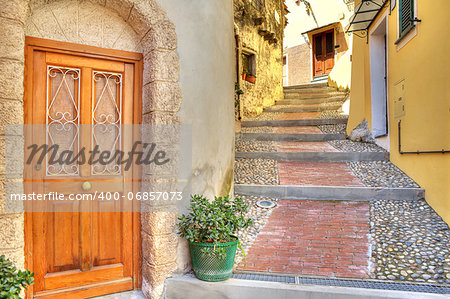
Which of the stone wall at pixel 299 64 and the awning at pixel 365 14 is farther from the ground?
the stone wall at pixel 299 64

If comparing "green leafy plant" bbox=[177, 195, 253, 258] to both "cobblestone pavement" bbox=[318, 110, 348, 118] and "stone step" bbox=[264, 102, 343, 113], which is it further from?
"stone step" bbox=[264, 102, 343, 113]

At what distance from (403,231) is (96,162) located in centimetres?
351

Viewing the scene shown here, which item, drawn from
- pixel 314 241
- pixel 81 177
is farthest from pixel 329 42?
pixel 81 177

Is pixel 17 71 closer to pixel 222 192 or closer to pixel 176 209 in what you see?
pixel 176 209

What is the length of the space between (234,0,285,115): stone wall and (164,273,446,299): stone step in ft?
23.7

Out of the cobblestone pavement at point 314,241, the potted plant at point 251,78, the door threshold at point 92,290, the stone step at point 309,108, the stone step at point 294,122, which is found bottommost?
the door threshold at point 92,290

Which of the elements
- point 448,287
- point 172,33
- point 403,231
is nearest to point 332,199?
point 403,231

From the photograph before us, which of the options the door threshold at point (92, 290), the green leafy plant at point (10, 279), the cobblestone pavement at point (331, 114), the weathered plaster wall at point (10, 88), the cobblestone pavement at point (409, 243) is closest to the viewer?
the green leafy plant at point (10, 279)

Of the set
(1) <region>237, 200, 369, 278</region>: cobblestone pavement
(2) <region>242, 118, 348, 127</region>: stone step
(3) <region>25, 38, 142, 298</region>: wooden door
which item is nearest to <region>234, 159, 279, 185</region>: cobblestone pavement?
(1) <region>237, 200, 369, 278</region>: cobblestone pavement

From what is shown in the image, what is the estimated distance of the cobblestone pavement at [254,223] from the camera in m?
3.69

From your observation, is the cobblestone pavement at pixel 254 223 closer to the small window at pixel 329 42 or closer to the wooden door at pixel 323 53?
the wooden door at pixel 323 53

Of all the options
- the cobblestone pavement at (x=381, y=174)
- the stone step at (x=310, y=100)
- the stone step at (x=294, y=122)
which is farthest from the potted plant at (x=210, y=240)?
the stone step at (x=310, y=100)

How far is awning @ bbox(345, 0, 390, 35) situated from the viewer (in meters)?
6.03

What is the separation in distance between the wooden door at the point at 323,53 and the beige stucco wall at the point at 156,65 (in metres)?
17.0
